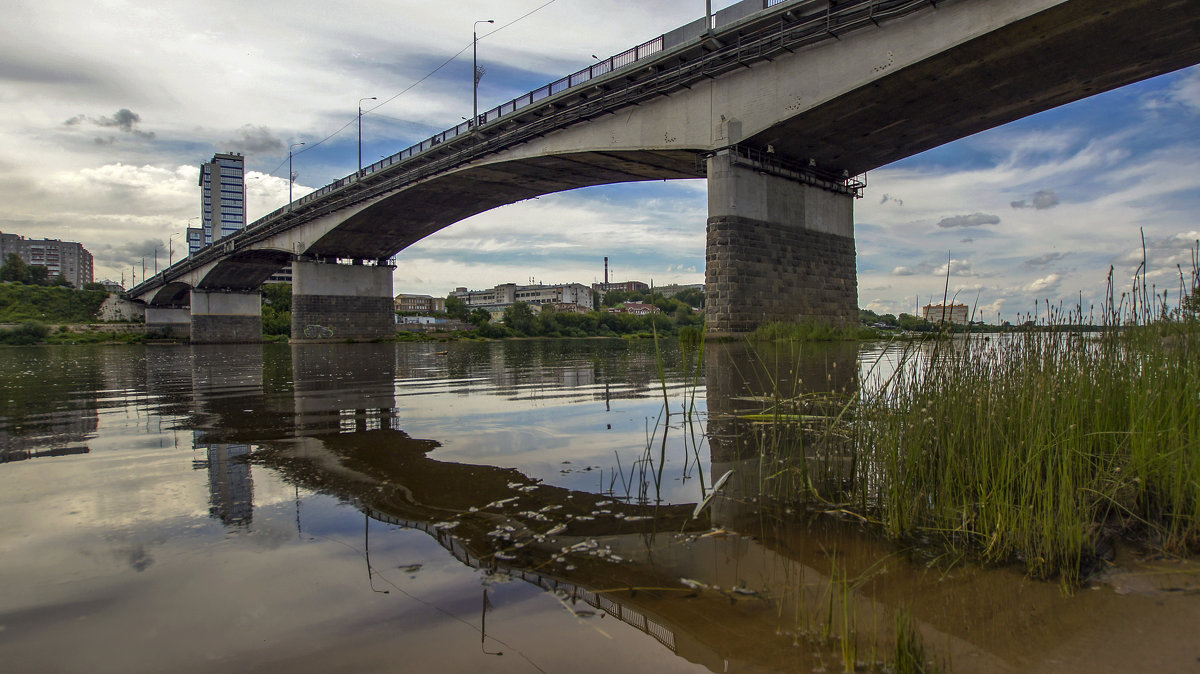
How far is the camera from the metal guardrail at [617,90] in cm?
1844

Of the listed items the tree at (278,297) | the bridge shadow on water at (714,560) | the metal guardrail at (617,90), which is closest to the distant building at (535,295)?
the tree at (278,297)

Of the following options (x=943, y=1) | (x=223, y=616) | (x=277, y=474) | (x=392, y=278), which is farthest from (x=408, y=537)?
(x=392, y=278)

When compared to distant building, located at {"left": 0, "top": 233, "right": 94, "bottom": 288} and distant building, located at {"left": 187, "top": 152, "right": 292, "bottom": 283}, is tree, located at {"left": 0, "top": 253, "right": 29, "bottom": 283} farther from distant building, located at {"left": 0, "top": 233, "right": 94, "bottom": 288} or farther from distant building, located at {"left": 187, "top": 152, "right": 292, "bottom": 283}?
distant building, located at {"left": 0, "top": 233, "right": 94, "bottom": 288}

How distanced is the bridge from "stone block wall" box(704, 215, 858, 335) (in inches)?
3.0

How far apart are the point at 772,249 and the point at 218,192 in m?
195

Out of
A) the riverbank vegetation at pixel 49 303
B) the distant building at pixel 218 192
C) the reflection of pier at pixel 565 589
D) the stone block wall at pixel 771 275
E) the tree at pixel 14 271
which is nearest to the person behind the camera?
the reflection of pier at pixel 565 589

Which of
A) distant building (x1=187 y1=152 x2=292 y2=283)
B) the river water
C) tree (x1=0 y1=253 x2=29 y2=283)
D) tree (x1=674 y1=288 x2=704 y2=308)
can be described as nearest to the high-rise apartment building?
distant building (x1=187 y1=152 x2=292 y2=283)

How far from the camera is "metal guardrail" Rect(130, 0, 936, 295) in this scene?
60.5 feet

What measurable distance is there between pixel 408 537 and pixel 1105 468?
3.31 m

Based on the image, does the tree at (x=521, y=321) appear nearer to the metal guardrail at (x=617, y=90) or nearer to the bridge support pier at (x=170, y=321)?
the metal guardrail at (x=617, y=90)

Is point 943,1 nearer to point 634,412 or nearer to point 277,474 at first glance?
point 634,412

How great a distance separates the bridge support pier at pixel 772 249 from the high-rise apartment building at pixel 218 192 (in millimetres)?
187017

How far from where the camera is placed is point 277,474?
13.7ft

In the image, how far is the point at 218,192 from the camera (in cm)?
17375
